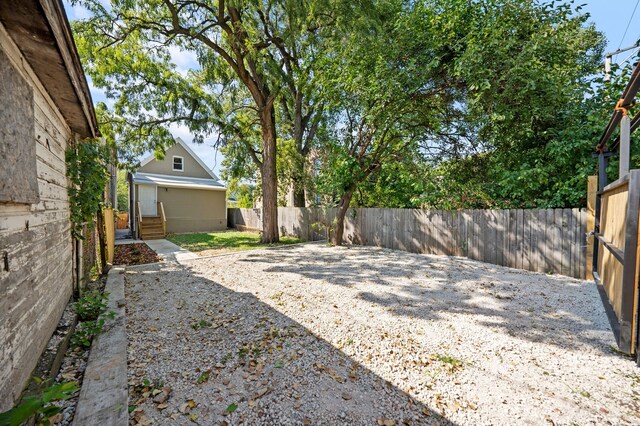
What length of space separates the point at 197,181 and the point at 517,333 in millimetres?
16751

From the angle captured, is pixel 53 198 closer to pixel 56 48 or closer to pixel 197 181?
pixel 56 48

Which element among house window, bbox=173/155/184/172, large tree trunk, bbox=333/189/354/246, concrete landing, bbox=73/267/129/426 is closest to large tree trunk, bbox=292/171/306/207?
large tree trunk, bbox=333/189/354/246

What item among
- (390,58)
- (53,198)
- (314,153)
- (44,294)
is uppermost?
(390,58)

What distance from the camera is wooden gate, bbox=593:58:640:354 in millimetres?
2510

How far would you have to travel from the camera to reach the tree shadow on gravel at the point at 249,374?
1921 millimetres

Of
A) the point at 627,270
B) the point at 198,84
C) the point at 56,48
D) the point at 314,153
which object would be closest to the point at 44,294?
the point at 56,48

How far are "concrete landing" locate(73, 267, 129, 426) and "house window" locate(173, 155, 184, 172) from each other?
15092 mm

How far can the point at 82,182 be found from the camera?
4.21 meters

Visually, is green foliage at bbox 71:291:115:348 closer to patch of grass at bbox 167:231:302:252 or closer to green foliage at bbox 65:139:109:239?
green foliage at bbox 65:139:109:239

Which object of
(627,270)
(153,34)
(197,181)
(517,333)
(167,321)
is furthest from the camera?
(197,181)

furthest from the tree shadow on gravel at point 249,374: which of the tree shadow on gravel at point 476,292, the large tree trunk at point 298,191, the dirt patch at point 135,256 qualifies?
the large tree trunk at point 298,191

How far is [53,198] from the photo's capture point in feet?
10.2

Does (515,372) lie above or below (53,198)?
below

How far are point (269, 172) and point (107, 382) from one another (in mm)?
8594
